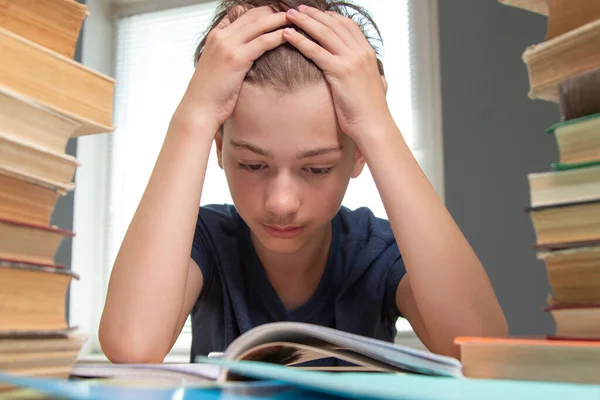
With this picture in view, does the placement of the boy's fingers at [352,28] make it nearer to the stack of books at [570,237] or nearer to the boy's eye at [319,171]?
the boy's eye at [319,171]

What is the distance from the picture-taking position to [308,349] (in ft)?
1.19

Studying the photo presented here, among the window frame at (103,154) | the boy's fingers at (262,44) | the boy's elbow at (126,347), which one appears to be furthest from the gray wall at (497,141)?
the boy's elbow at (126,347)

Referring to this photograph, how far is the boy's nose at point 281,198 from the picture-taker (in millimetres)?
675

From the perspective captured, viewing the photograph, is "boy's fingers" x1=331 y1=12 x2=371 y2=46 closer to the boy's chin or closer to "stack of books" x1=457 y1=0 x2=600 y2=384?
the boy's chin

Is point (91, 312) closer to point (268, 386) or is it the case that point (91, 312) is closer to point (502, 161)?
point (502, 161)

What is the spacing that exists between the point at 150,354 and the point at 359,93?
39 cm

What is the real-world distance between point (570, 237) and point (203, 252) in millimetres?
660

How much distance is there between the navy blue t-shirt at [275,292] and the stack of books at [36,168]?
506mm

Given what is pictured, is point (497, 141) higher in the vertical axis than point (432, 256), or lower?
higher

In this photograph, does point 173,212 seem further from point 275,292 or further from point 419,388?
point 419,388

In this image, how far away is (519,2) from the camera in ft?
1.44

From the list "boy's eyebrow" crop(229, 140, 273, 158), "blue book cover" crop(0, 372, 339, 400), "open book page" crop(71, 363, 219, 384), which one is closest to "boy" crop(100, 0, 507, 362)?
"boy's eyebrow" crop(229, 140, 273, 158)

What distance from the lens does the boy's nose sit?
2.21 feet

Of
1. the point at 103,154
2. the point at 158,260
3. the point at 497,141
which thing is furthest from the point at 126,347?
the point at 103,154
